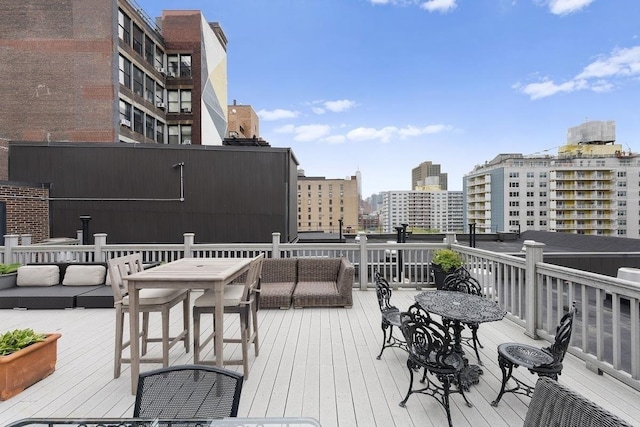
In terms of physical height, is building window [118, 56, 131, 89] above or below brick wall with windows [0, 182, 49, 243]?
above

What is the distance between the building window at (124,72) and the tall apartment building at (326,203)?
52661 mm

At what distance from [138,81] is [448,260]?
2063 cm

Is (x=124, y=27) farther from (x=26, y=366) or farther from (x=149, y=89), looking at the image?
(x=26, y=366)

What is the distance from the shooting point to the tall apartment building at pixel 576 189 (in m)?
59.4

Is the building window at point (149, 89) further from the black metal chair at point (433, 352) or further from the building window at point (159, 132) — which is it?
the black metal chair at point (433, 352)

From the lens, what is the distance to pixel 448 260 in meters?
5.58

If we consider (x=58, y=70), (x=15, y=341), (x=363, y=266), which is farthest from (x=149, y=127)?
(x=15, y=341)

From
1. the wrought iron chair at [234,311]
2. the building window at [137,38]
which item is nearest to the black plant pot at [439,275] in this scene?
the wrought iron chair at [234,311]

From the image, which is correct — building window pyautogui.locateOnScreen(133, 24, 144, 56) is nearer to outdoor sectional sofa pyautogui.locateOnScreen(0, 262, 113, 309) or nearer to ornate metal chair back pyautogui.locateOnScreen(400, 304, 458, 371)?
outdoor sectional sofa pyautogui.locateOnScreen(0, 262, 113, 309)

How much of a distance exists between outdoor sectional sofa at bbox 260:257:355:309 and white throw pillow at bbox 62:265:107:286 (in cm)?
299

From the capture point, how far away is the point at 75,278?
5395 mm

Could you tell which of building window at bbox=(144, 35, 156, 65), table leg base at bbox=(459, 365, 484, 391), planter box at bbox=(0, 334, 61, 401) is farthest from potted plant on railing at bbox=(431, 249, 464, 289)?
building window at bbox=(144, 35, 156, 65)

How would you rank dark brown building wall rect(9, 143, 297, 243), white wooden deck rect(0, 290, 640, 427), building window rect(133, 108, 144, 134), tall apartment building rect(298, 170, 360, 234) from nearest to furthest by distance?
white wooden deck rect(0, 290, 640, 427) → dark brown building wall rect(9, 143, 297, 243) → building window rect(133, 108, 144, 134) → tall apartment building rect(298, 170, 360, 234)

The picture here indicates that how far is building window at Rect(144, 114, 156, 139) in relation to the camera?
62.6 ft
